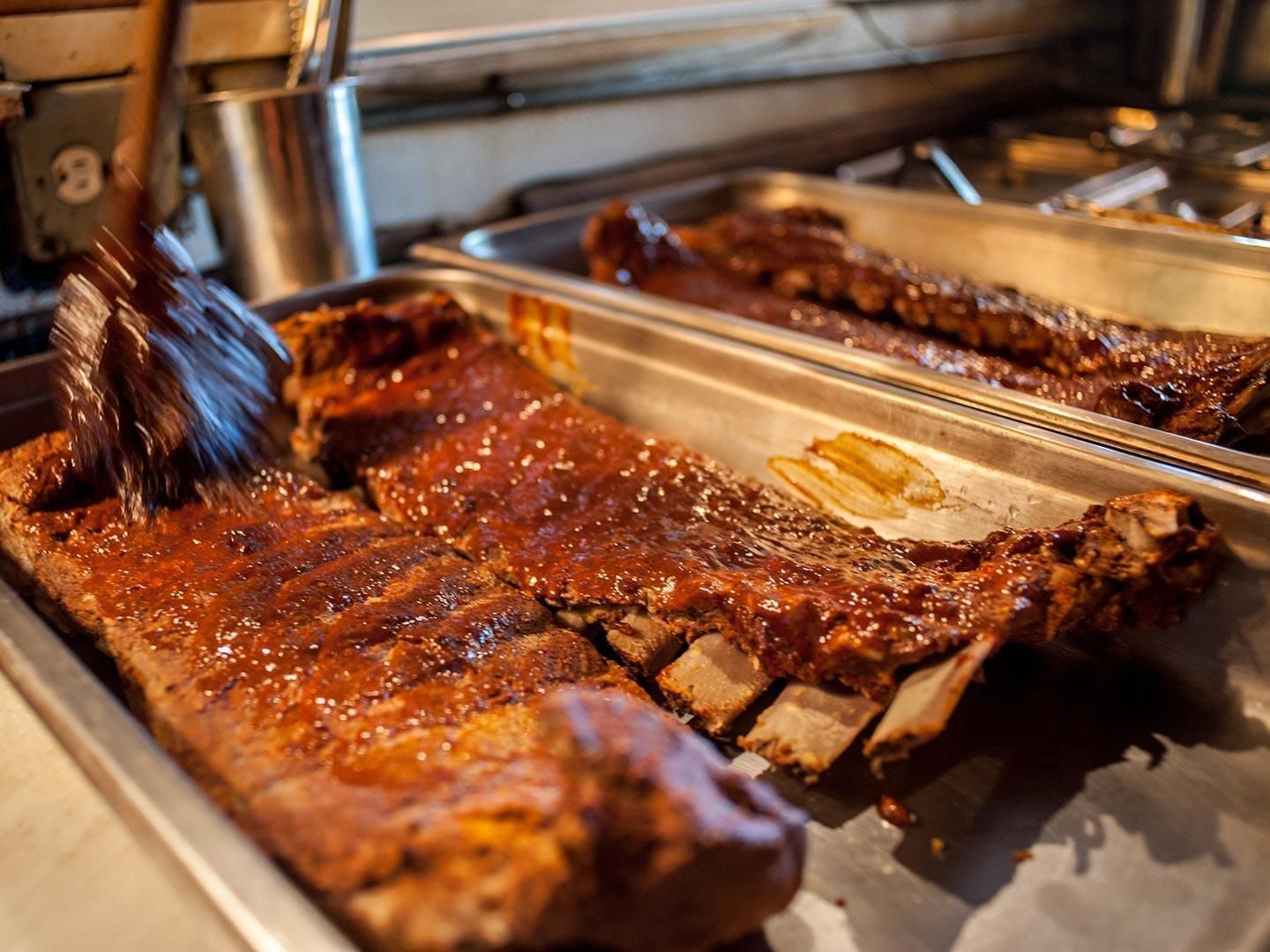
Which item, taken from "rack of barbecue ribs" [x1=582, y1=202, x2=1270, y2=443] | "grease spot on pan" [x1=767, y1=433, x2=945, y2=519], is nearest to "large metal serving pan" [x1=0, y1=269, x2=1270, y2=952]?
"grease spot on pan" [x1=767, y1=433, x2=945, y2=519]

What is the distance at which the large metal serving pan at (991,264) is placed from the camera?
1951mm

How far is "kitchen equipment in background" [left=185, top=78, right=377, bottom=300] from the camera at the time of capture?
2703mm

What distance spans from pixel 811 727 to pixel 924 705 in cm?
19

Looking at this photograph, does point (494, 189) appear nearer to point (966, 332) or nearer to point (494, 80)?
point (494, 80)

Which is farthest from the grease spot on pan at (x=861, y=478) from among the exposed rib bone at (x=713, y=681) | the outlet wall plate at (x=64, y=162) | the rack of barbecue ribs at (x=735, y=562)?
the outlet wall plate at (x=64, y=162)

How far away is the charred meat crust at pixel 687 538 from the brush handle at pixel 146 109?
0.57m

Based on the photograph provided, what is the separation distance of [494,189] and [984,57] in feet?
10.9

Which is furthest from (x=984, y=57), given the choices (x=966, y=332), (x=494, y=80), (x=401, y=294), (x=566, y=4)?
(x=401, y=294)

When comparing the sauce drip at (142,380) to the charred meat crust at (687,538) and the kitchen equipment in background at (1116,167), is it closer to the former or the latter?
the charred meat crust at (687,538)

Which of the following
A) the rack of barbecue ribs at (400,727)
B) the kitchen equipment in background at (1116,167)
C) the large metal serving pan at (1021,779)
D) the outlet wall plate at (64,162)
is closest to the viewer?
the rack of barbecue ribs at (400,727)

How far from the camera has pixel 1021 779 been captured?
1.55 metres

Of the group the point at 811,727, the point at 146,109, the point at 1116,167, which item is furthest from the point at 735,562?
the point at 1116,167

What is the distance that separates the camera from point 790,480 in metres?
2.19

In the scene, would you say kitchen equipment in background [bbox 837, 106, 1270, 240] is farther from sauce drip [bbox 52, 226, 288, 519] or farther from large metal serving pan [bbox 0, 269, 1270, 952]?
sauce drip [bbox 52, 226, 288, 519]
